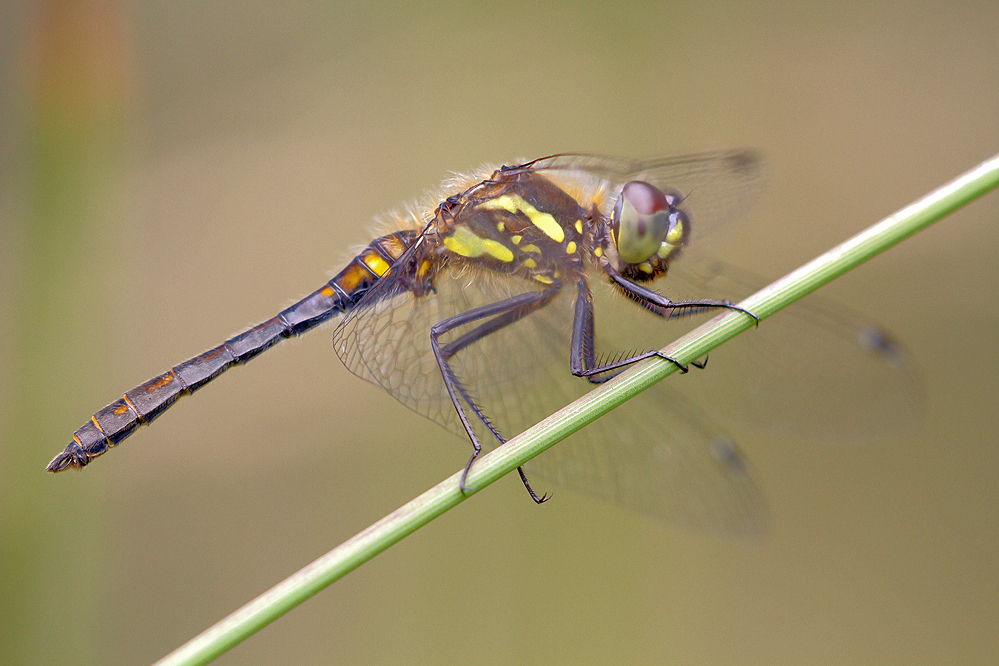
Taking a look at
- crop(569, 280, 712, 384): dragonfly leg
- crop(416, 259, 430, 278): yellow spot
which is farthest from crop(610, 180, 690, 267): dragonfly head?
crop(416, 259, 430, 278): yellow spot

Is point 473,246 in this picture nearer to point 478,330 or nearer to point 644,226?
point 478,330

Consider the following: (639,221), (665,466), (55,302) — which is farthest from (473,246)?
(55,302)

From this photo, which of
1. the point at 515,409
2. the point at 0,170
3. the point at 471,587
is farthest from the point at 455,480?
the point at 0,170

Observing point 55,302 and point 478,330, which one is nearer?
point 478,330

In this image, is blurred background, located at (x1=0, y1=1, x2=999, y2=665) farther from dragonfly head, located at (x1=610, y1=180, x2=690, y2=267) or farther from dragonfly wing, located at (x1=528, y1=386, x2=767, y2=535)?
dragonfly head, located at (x1=610, y1=180, x2=690, y2=267)

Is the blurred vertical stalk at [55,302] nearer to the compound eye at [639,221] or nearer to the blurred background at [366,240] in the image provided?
the blurred background at [366,240]

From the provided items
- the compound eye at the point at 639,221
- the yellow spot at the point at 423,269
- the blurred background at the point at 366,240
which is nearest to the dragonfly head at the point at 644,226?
the compound eye at the point at 639,221
